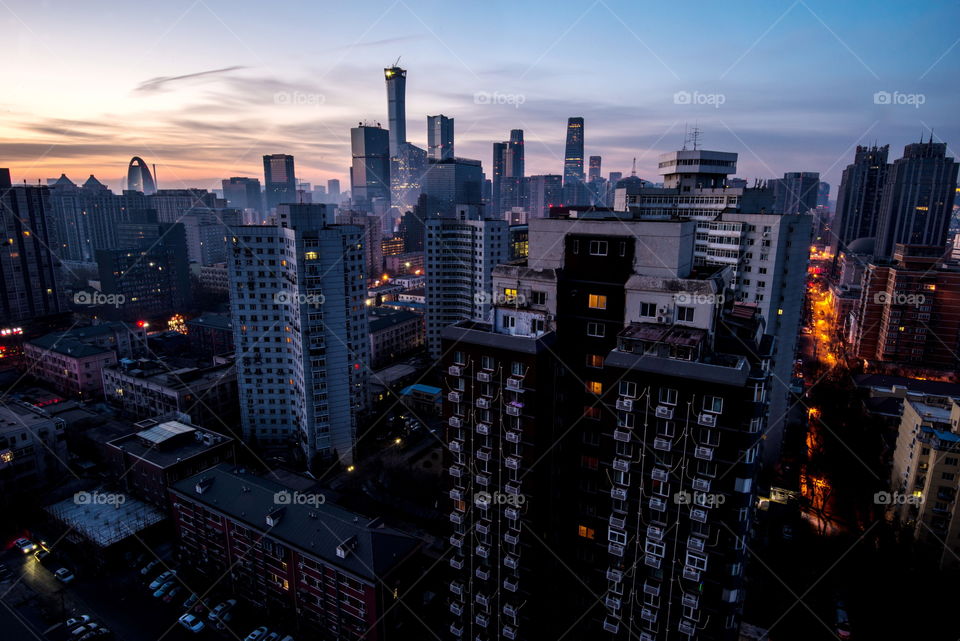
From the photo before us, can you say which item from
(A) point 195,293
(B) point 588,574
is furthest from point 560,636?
(A) point 195,293

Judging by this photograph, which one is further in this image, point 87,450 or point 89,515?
point 87,450

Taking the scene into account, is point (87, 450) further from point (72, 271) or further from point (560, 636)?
point (72, 271)
